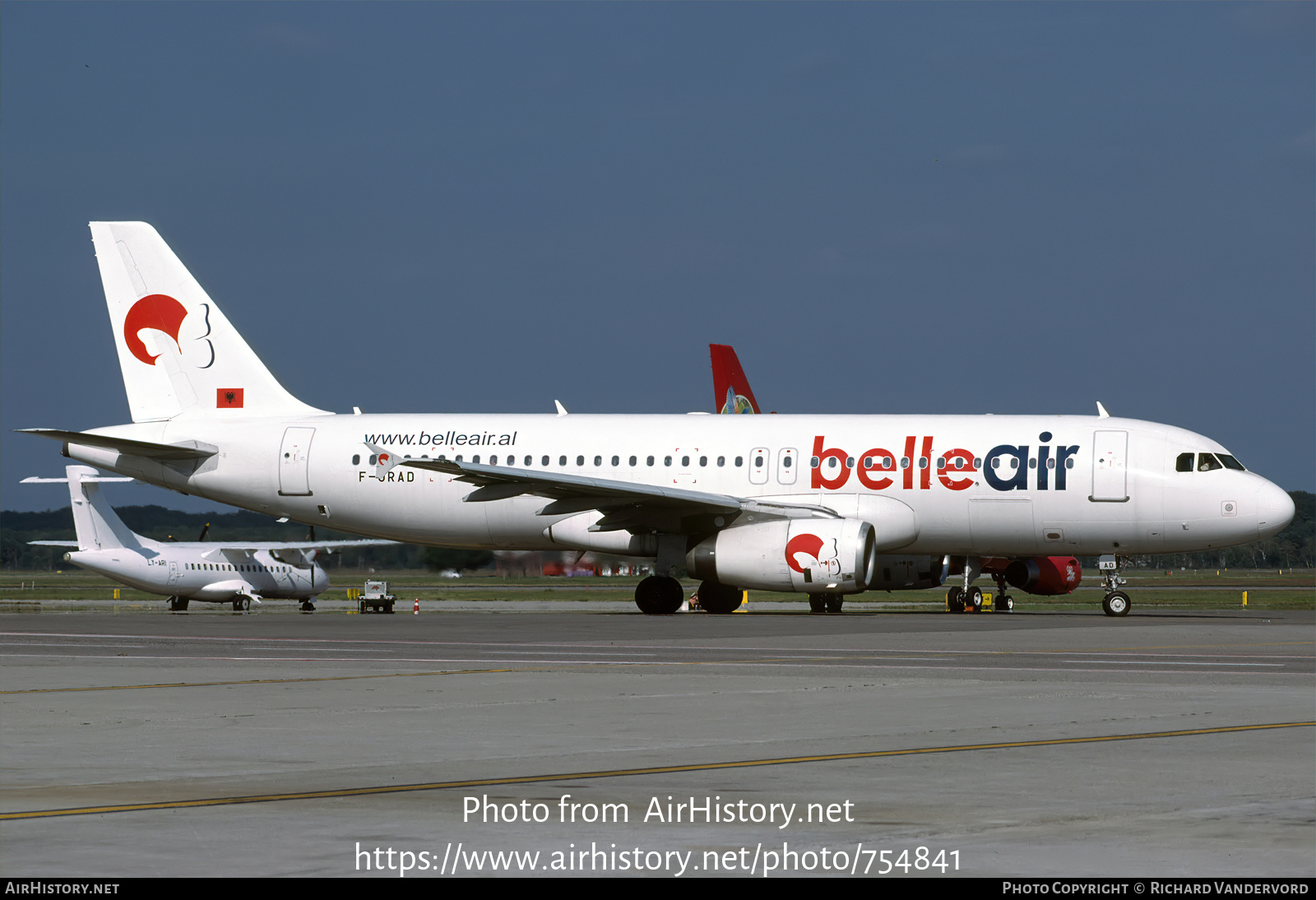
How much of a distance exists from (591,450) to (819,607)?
6.03 m

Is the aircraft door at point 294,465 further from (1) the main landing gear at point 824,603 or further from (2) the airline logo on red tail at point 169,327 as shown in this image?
(1) the main landing gear at point 824,603

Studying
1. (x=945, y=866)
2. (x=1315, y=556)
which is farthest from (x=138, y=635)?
(x=1315, y=556)

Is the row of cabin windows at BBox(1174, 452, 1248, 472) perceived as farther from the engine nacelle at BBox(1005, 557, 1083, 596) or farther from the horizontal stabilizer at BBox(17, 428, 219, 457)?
the horizontal stabilizer at BBox(17, 428, 219, 457)

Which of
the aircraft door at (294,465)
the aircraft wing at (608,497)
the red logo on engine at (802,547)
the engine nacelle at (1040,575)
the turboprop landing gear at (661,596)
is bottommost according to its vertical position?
Result: the turboprop landing gear at (661,596)

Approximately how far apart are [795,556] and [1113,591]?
7.39 meters

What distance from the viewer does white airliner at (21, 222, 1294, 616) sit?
3434 centimetres

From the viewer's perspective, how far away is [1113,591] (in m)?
35.7

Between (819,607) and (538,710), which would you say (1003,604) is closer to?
(819,607)

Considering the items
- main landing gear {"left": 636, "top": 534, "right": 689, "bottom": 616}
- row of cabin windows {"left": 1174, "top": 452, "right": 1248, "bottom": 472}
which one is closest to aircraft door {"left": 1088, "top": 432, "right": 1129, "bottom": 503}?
row of cabin windows {"left": 1174, "top": 452, "right": 1248, "bottom": 472}

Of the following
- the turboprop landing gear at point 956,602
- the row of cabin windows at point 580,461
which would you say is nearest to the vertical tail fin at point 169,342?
the row of cabin windows at point 580,461

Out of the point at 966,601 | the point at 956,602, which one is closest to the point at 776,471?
the point at 956,602

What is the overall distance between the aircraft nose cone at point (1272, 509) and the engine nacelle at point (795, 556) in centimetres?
781

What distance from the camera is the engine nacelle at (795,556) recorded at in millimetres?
32844

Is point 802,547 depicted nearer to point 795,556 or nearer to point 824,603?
point 795,556
